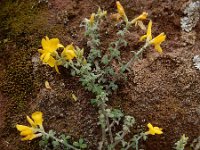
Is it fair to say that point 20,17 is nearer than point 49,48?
No

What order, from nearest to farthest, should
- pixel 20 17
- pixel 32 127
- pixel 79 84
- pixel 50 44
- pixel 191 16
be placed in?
pixel 32 127
pixel 50 44
pixel 79 84
pixel 191 16
pixel 20 17

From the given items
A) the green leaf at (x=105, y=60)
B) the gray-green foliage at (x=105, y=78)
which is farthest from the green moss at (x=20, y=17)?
the green leaf at (x=105, y=60)

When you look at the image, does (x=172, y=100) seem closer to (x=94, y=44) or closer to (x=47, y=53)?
(x=94, y=44)

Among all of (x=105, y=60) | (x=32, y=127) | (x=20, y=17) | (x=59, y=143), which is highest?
(x=20, y=17)

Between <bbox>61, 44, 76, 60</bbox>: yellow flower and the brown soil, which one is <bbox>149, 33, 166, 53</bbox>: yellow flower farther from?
<bbox>61, 44, 76, 60</bbox>: yellow flower

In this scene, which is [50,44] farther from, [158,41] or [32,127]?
[158,41]

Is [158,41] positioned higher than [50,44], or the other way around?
[50,44]

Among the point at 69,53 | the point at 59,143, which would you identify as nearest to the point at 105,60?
the point at 69,53

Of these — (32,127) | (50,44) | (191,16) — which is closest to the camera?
(32,127)

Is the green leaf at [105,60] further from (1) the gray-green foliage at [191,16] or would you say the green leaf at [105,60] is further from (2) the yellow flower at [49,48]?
(1) the gray-green foliage at [191,16]
